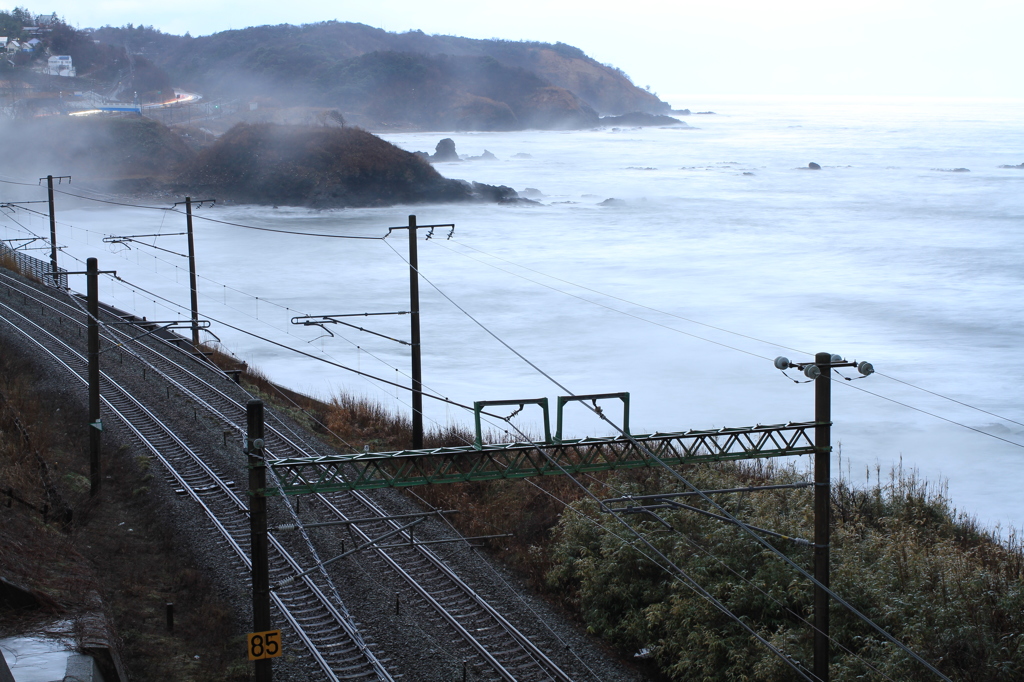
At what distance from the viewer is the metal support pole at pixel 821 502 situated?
21.0 ft

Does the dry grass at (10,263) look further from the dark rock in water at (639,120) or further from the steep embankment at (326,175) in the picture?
the dark rock in water at (639,120)

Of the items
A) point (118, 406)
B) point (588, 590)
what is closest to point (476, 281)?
point (118, 406)

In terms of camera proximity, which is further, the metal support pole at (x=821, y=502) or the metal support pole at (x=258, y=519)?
the metal support pole at (x=821, y=502)

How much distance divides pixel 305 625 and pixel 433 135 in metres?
133

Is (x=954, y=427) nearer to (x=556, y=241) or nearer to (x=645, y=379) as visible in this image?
(x=645, y=379)

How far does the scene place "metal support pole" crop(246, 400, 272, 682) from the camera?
6195 mm

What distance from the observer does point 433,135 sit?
137m

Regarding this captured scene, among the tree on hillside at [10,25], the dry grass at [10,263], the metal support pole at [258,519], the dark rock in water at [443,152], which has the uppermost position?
the tree on hillside at [10,25]

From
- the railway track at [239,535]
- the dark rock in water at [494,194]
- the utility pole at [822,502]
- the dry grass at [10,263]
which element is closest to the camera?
the utility pole at [822,502]

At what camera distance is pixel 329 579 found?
811cm

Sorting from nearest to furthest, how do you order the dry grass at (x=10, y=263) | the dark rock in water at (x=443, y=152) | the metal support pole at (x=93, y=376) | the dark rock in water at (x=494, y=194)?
the metal support pole at (x=93, y=376), the dry grass at (x=10, y=263), the dark rock in water at (x=494, y=194), the dark rock in water at (x=443, y=152)

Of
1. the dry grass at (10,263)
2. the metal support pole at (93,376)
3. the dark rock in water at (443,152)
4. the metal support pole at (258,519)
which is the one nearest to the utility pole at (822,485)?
the metal support pole at (258,519)

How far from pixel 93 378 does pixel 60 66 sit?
429 ft

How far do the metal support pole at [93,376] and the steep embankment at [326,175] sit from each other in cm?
5426
